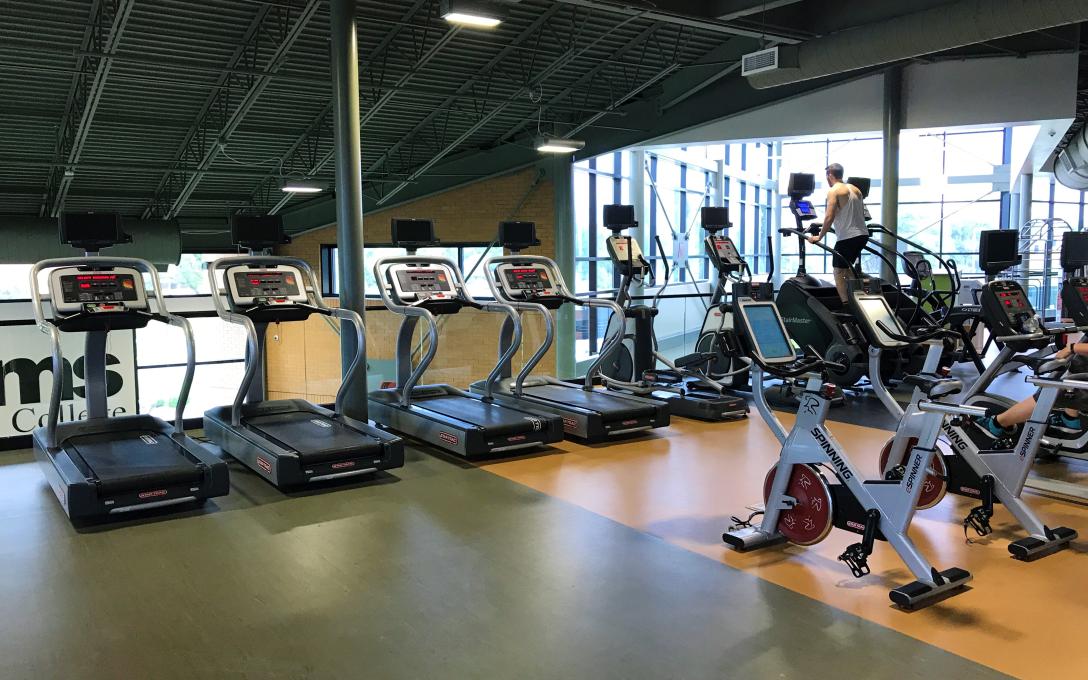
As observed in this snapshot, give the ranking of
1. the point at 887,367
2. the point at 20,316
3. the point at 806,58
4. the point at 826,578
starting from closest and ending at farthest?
1. the point at 826,578
2. the point at 20,316
3. the point at 887,367
4. the point at 806,58

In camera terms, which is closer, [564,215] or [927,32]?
[927,32]

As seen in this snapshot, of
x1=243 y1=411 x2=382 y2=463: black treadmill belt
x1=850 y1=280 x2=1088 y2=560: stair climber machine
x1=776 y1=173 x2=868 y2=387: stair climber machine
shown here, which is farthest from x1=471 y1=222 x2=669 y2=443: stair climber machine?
x1=850 y1=280 x2=1088 y2=560: stair climber machine

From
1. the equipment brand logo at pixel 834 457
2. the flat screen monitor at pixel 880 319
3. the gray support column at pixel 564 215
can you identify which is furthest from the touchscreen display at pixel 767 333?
the gray support column at pixel 564 215

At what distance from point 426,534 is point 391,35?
812cm

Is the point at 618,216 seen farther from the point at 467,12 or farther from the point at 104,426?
the point at 104,426

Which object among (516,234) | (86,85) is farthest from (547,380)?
(86,85)

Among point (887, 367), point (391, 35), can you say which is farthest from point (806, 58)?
point (391, 35)

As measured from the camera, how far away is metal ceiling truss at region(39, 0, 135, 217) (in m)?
9.20

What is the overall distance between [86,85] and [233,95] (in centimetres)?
187

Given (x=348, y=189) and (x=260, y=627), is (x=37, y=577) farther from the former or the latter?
(x=348, y=189)

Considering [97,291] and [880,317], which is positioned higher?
[97,291]

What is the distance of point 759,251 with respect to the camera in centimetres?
2127

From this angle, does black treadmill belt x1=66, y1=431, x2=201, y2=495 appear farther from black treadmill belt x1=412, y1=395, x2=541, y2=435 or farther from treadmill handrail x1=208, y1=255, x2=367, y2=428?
black treadmill belt x1=412, y1=395, x2=541, y2=435

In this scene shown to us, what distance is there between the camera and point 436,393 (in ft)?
23.8
